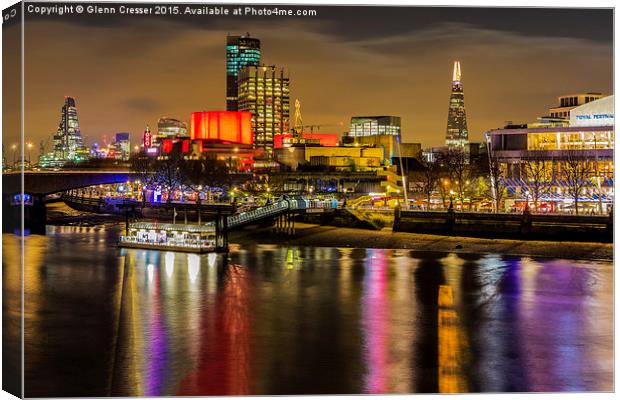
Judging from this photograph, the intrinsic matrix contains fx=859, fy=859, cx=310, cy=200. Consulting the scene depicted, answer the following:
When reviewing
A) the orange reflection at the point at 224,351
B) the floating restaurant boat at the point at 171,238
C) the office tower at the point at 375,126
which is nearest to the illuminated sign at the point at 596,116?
the floating restaurant boat at the point at 171,238

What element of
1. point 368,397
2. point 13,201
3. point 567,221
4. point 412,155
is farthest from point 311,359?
point 412,155

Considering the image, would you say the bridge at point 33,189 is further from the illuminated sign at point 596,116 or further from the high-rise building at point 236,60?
the high-rise building at point 236,60

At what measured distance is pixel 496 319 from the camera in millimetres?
17125

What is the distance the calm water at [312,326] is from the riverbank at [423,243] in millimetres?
2982

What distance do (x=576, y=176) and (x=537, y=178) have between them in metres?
3.83

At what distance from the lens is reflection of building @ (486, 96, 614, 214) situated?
39719 mm

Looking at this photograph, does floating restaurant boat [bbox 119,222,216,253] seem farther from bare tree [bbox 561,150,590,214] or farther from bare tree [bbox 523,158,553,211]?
bare tree [bbox 523,158,553,211]

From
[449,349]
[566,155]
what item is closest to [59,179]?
[566,155]

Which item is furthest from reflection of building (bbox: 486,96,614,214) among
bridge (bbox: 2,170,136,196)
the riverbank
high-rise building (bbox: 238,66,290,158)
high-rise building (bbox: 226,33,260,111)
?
high-rise building (bbox: 226,33,260,111)

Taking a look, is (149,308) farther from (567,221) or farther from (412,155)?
(412,155)

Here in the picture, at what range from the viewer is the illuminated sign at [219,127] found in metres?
100

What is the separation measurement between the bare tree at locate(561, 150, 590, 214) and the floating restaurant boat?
17002mm

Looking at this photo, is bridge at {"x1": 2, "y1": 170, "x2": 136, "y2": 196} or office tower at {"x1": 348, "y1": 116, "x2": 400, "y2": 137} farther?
office tower at {"x1": 348, "y1": 116, "x2": 400, "y2": 137}

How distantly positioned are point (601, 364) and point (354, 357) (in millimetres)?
3806
